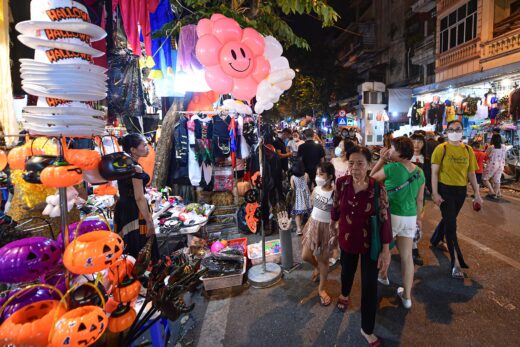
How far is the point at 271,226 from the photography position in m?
6.00

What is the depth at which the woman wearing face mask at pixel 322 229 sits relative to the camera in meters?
3.41

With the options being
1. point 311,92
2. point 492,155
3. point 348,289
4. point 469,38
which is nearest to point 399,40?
point 311,92

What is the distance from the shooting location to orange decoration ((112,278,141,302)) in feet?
5.88

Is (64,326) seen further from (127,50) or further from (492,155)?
(492,155)

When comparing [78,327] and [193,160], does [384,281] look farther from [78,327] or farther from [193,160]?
[193,160]

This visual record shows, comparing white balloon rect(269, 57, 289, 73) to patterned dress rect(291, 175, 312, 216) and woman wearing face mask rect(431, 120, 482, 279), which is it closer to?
patterned dress rect(291, 175, 312, 216)

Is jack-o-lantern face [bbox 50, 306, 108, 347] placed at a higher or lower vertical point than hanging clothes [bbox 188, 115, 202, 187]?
lower

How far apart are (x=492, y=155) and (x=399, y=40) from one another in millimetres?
16707

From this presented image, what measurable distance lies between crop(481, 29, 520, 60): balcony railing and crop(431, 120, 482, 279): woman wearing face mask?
9.20 m

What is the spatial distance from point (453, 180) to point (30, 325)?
4730mm

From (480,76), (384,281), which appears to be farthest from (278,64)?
(480,76)

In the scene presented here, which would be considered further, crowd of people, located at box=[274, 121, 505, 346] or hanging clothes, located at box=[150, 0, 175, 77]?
hanging clothes, located at box=[150, 0, 175, 77]

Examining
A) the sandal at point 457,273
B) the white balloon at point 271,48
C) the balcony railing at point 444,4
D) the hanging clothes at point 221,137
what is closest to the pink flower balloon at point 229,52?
the white balloon at point 271,48

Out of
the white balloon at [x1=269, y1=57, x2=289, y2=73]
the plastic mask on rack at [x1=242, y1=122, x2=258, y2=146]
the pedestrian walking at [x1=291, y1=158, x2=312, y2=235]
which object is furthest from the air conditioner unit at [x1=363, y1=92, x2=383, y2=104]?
the white balloon at [x1=269, y1=57, x2=289, y2=73]
